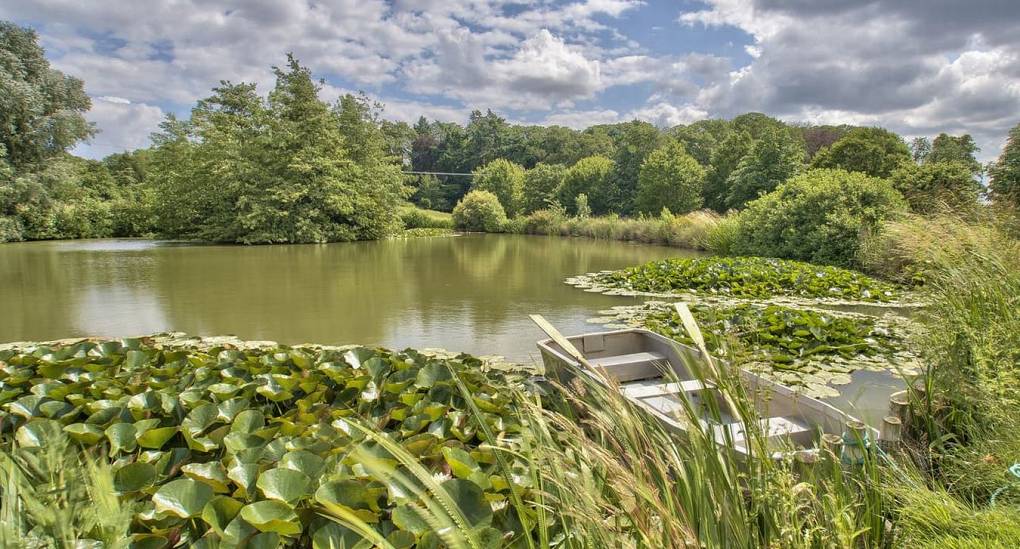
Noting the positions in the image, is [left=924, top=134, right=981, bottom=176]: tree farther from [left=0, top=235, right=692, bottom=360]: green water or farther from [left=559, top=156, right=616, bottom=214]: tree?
[left=0, top=235, right=692, bottom=360]: green water

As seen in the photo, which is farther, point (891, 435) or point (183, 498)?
point (891, 435)

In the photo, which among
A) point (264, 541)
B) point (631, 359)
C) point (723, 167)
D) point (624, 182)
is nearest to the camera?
point (264, 541)

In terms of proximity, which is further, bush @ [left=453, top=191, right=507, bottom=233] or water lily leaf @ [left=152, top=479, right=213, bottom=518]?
bush @ [left=453, top=191, right=507, bottom=233]

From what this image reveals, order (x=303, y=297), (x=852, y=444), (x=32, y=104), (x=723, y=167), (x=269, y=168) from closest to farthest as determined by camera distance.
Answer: (x=852, y=444) < (x=303, y=297) < (x=32, y=104) < (x=269, y=168) < (x=723, y=167)

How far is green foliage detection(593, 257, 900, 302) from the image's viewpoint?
8906 mm

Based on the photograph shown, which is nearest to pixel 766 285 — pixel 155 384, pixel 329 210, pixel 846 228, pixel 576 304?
pixel 576 304

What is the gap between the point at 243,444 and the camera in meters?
2.28

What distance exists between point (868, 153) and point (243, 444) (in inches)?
1113

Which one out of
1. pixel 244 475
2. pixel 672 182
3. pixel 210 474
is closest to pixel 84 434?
pixel 210 474

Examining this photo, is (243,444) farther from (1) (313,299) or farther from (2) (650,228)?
(2) (650,228)

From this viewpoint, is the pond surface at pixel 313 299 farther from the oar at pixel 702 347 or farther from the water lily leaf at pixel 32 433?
the water lily leaf at pixel 32 433

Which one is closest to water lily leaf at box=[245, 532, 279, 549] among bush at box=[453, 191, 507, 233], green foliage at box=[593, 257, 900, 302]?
green foliage at box=[593, 257, 900, 302]

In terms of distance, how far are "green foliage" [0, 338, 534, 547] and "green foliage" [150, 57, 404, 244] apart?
770 inches

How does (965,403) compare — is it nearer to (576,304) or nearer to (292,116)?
(576,304)
